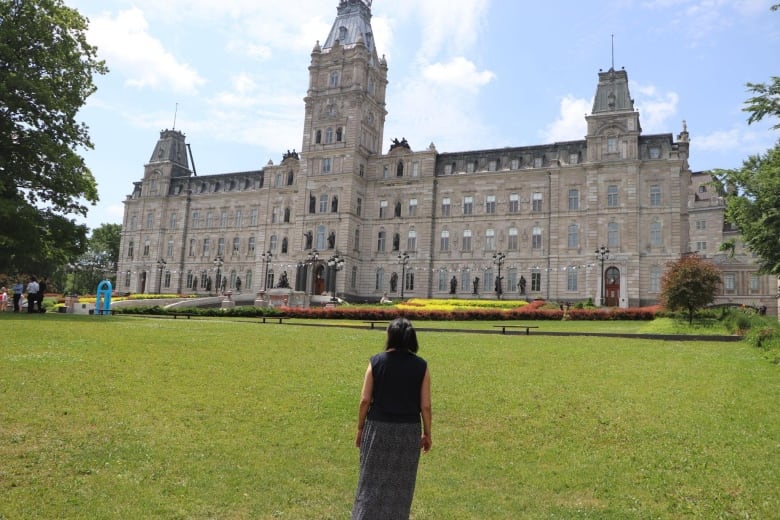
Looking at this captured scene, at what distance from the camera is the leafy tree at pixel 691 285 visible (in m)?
30.4

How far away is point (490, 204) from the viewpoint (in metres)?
62.7

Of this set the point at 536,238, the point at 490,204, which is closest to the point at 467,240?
the point at 490,204

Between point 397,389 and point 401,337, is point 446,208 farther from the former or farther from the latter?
point 397,389

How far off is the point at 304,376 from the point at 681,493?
879cm

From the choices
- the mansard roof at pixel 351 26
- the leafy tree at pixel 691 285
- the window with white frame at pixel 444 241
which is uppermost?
the mansard roof at pixel 351 26

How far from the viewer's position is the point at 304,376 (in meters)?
14.7

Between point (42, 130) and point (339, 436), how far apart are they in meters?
26.3

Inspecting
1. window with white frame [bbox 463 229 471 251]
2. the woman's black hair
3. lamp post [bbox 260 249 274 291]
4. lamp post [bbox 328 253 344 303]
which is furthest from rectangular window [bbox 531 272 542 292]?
the woman's black hair

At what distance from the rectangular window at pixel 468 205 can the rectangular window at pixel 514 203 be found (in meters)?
4.07

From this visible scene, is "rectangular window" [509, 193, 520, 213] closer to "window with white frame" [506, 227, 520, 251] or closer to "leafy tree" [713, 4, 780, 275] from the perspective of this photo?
"window with white frame" [506, 227, 520, 251]

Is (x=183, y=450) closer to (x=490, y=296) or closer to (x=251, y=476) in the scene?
(x=251, y=476)

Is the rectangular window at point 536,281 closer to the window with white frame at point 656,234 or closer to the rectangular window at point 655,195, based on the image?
the window with white frame at point 656,234

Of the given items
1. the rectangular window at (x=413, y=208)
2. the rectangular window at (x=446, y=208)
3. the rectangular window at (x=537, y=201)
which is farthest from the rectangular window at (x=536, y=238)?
the rectangular window at (x=413, y=208)

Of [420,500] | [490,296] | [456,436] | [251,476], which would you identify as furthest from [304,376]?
[490,296]
